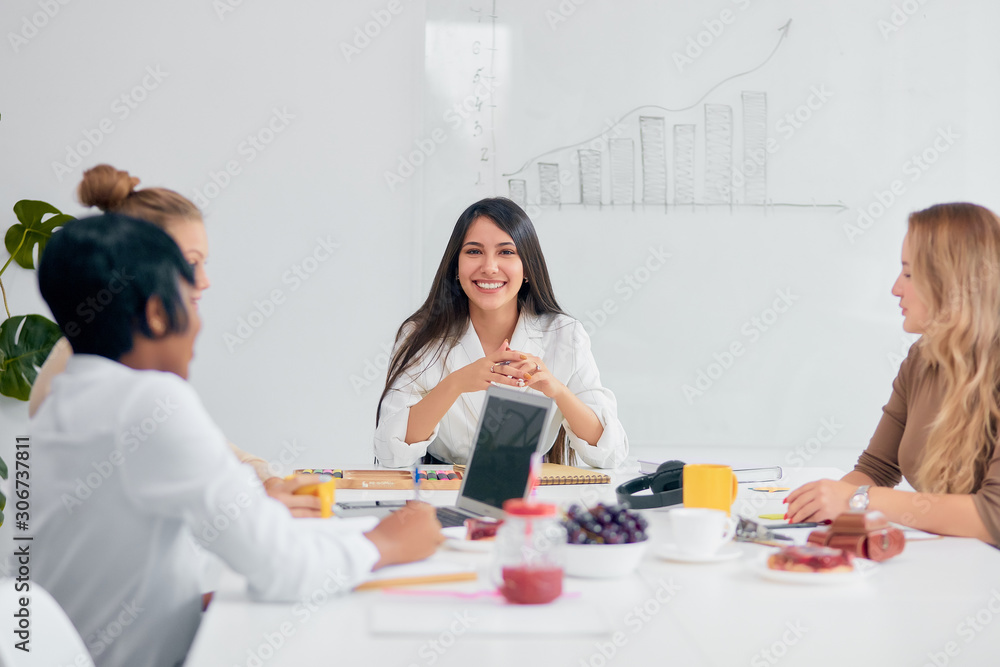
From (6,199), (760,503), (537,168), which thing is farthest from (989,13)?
(6,199)

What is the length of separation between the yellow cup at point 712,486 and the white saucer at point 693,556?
0.18 metres

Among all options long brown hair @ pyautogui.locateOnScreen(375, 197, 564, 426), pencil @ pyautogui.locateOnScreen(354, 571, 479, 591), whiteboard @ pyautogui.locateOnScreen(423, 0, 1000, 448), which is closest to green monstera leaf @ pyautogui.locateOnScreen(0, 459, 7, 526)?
long brown hair @ pyautogui.locateOnScreen(375, 197, 564, 426)

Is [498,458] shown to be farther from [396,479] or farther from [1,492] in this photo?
[1,492]

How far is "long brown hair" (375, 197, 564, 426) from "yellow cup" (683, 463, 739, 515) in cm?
116

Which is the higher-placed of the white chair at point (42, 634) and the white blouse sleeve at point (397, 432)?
the white chair at point (42, 634)

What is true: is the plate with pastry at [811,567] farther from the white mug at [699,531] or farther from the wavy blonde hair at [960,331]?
the wavy blonde hair at [960,331]

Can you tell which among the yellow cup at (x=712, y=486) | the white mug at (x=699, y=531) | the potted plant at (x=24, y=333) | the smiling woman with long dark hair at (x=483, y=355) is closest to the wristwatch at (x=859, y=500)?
the yellow cup at (x=712, y=486)

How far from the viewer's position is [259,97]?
3.22 meters

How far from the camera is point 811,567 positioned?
1129mm

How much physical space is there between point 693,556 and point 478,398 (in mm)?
1280

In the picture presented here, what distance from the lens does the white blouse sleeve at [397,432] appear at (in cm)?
230

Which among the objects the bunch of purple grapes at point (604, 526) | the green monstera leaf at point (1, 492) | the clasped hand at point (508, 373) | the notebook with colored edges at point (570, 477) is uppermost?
the clasped hand at point (508, 373)

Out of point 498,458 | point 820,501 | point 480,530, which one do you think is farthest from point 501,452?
point 820,501

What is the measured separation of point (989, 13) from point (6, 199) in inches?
142
